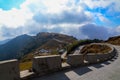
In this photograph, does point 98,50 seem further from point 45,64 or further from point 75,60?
point 45,64

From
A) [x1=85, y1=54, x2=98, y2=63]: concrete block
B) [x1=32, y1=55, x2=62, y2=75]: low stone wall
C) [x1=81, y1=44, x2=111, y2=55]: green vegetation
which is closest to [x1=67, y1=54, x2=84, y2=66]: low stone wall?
[x1=32, y1=55, x2=62, y2=75]: low stone wall

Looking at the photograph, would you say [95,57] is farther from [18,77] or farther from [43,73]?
[18,77]

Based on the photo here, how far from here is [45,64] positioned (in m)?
9.72

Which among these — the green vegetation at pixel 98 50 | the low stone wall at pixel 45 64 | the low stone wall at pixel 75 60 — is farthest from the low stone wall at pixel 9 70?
the green vegetation at pixel 98 50

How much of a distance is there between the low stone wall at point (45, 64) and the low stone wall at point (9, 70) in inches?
59.6

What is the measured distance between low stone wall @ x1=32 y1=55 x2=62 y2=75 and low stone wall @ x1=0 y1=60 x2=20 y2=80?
1515 millimetres

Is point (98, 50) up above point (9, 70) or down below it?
above

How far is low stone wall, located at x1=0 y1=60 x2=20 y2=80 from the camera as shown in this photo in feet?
23.8

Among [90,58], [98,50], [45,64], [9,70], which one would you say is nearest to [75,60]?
[90,58]

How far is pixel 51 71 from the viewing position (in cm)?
1022

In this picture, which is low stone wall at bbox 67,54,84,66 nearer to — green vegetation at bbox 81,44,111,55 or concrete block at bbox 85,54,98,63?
concrete block at bbox 85,54,98,63

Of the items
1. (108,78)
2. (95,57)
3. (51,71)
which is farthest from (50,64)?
(95,57)

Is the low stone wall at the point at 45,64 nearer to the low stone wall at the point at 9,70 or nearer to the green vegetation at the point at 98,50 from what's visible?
the low stone wall at the point at 9,70

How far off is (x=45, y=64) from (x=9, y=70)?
2.49 meters
